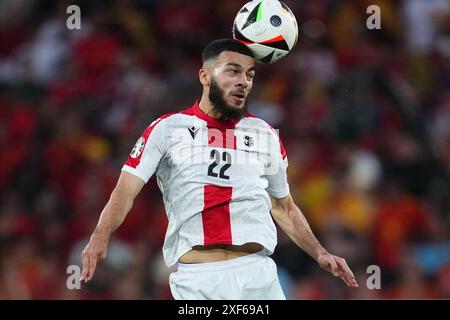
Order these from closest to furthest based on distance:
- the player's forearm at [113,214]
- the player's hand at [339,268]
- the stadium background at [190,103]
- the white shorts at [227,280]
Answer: the player's forearm at [113,214]
the white shorts at [227,280]
the player's hand at [339,268]
the stadium background at [190,103]

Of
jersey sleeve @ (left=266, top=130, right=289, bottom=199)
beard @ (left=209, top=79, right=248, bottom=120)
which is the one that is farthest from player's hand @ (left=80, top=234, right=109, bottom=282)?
jersey sleeve @ (left=266, top=130, right=289, bottom=199)

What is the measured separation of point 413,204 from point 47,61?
179 inches

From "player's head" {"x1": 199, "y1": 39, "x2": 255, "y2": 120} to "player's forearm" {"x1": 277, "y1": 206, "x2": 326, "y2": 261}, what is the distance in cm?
66

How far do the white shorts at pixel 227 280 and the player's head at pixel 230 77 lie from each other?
79 cm

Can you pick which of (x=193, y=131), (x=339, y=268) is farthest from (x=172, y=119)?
(x=339, y=268)

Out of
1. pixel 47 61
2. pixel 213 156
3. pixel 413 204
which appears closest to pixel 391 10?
pixel 413 204

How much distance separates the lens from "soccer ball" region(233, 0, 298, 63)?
5113mm

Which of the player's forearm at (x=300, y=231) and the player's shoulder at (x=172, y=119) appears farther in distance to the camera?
the player's forearm at (x=300, y=231)

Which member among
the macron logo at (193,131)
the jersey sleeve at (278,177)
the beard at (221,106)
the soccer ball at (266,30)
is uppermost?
the soccer ball at (266,30)

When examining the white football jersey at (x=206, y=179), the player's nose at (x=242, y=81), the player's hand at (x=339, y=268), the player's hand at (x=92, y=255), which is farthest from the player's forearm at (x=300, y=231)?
the player's hand at (x=92, y=255)

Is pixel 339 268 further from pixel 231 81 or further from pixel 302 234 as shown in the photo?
pixel 231 81

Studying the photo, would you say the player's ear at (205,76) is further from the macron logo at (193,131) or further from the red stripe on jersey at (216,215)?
the red stripe on jersey at (216,215)

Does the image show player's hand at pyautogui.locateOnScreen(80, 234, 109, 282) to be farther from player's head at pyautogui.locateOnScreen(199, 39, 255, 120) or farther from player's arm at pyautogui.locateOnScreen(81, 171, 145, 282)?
player's head at pyautogui.locateOnScreen(199, 39, 255, 120)

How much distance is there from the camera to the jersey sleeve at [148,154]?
15.9ft
